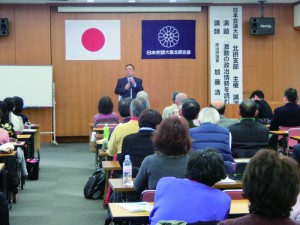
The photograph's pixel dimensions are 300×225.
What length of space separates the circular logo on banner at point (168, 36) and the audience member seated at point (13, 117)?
212 inches

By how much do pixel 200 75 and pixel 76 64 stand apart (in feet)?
9.85

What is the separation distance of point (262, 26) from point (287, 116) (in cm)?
534

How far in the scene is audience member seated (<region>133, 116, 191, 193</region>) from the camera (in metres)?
4.13

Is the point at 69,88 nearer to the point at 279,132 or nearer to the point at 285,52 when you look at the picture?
the point at 285,52

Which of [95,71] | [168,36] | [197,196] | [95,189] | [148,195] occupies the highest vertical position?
[168,36]

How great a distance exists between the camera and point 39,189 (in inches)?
320

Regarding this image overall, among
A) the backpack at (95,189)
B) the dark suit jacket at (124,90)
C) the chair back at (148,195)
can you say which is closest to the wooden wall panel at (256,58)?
the dark suit jacket at (124,90)

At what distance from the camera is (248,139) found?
6262 millimetres

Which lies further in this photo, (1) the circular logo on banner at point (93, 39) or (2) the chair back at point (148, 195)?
(1) the circular logo on banner at point (93, 39)

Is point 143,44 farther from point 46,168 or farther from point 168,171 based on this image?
point 168,171

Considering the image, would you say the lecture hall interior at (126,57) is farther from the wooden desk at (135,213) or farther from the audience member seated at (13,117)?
the wooden desk at (135,213)

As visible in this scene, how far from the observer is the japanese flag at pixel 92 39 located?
1345 centimetres

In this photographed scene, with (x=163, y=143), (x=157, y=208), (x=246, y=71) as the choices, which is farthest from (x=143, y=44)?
(x=157, y=208)

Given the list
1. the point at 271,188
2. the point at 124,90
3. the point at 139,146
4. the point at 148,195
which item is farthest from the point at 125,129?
the point at 124,90
